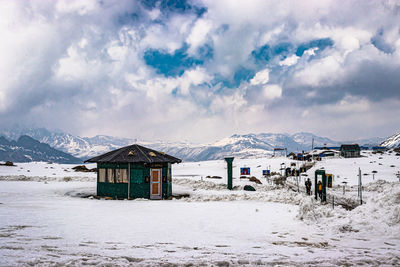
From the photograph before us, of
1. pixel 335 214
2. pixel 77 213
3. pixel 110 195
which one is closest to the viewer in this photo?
pixel 335 214

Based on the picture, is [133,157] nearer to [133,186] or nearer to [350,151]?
[133,186]

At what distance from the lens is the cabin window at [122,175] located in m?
25.2

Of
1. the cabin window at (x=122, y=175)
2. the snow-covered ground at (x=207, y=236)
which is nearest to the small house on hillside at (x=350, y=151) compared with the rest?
the cabin window at (x=122, y=175)

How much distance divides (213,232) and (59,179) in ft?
116

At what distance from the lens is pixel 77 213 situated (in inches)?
617

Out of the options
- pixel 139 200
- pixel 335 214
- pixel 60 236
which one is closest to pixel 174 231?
pixel 60 236

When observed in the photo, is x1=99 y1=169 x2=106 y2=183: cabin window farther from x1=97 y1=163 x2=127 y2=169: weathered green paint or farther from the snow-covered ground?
the snow-covered ground

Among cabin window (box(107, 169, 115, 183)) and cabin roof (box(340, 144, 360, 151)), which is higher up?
cabin roof (box(340, 144, 360, 151))

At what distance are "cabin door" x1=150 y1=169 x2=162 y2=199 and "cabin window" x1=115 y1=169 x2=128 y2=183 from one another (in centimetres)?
210

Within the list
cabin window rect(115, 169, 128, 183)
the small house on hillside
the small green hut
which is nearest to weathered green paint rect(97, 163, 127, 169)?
the small green hut

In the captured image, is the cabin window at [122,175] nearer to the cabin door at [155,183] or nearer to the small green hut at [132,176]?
the small green hut at [132,176]

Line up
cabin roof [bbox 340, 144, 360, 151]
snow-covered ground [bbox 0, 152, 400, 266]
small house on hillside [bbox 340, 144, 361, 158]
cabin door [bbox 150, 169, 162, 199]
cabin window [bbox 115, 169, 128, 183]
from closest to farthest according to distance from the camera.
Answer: snow-covered ground [bbox 0, 152, 400, 266]
cabin window [bbox 115, 169, 128, 183]
cabin door [bbox 150, 169, 162, 199]
small house on hillside [bbox 340, 144, 361, 158]
cabin roof [bbox 340, 144, 360, 151]

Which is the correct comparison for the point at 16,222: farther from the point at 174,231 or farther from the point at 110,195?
the point at 110,195

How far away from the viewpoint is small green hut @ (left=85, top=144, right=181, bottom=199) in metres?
25.0
